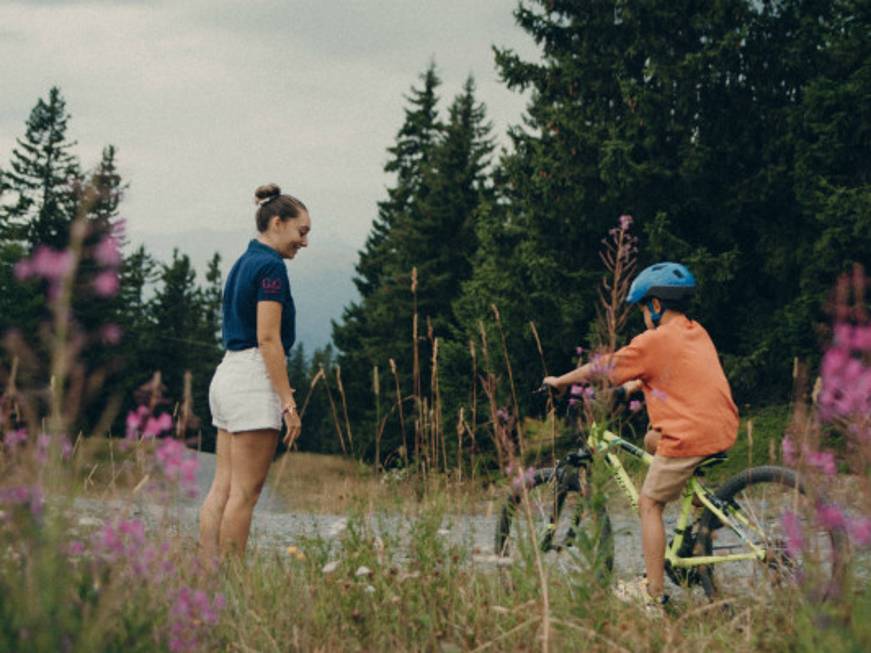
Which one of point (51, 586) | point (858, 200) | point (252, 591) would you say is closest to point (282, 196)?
point (252, 591)

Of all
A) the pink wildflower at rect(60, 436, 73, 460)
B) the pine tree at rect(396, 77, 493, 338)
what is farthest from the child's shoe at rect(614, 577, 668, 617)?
the pine tree at rect(396, 77, 493, 338)

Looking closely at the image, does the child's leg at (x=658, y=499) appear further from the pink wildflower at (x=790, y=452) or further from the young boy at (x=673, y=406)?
the pink wildflower at (x=790, y=452)

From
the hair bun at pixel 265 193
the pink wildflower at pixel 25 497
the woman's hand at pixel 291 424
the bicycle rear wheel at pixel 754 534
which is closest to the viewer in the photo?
the pink wildflower at pixel 25 497

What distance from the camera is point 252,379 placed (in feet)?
13.7

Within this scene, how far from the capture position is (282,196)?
4445 mm

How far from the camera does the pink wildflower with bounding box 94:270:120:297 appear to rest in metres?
1.91

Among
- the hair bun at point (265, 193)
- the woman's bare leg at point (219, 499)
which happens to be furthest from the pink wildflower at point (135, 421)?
the hair bun at point (265, 193)

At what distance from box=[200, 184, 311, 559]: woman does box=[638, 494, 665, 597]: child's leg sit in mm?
1678

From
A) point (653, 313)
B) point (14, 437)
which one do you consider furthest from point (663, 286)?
point (14, 437)

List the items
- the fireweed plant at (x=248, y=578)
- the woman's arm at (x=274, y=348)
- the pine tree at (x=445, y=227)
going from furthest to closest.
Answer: the pine tree at (x=445, y=227), the woman's arm at (x=274, y=348), the fireweed plant at (x=248, y=578)

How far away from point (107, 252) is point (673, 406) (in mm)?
2959

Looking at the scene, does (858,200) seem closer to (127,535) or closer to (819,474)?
(819,474)

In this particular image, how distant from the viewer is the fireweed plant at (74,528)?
1.89 m

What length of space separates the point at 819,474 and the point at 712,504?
5.08 ft
